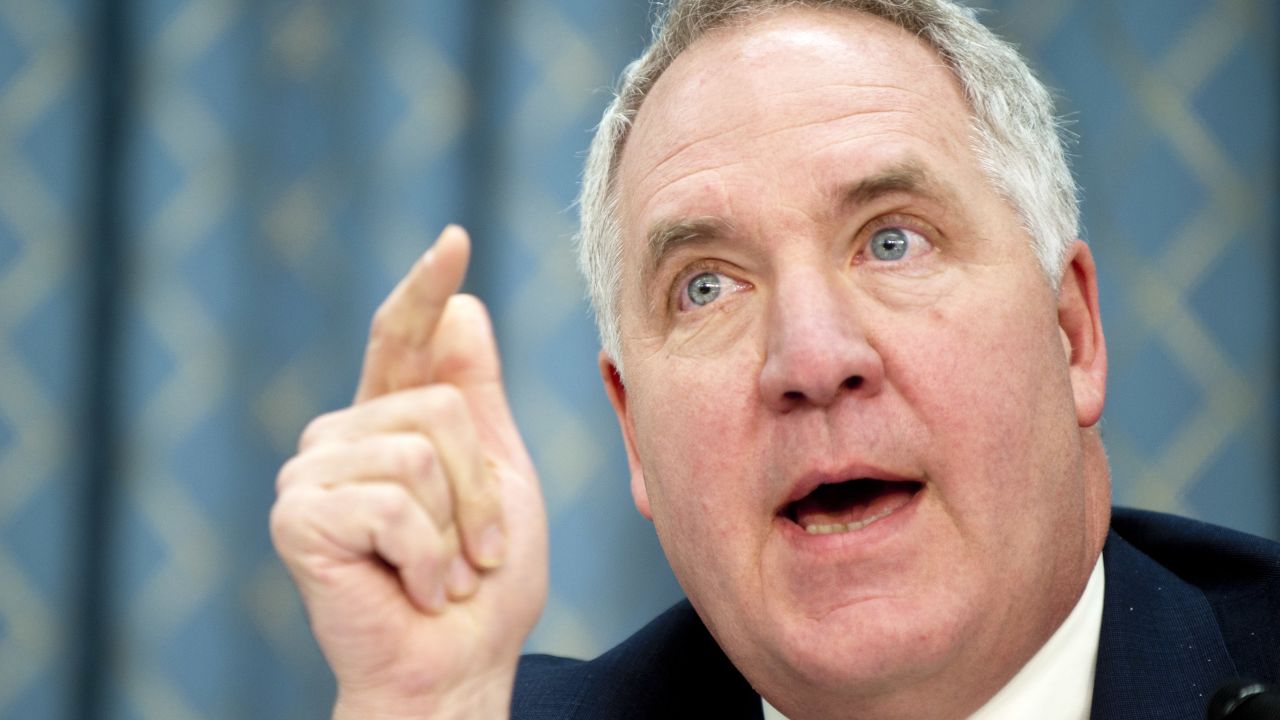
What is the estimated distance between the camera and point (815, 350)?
1048 millimetres

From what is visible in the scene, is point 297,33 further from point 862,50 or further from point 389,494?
point 389,494

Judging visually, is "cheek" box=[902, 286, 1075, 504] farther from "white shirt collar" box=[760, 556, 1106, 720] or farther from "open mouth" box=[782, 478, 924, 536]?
"white shirt collar" box=[760, 556, 1106, 720]

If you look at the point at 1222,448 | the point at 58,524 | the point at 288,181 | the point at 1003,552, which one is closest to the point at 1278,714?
the point at 1003,552

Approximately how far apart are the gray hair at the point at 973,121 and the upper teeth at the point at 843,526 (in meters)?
0.31

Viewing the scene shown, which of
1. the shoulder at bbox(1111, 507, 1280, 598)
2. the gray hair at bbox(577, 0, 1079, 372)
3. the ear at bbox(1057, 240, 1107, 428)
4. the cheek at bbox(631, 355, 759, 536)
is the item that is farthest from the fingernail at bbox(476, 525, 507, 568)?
the shoulder at bbox(1111, 507, 1280, 598)

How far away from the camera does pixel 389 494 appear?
85 centimetres

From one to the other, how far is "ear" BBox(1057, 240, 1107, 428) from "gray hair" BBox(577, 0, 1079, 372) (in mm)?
29

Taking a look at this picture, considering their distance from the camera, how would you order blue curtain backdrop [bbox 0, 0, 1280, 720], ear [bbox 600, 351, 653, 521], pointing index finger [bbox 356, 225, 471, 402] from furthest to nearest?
blue curtain backdrop [bbox 0, 0, 1280, 720], ear [bbox 600, 351, 653, 521], pointing index finger [bbox 356, 225, 471, 402]

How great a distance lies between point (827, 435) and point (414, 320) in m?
0.37

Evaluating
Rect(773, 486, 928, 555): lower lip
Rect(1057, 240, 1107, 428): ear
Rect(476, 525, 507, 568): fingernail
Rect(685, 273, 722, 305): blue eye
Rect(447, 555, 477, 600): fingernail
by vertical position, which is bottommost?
Rect(773, 486, 928, 555): lower lip

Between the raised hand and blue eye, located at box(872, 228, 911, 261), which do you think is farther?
blue eye, located at box(872, 228, 911, 261)

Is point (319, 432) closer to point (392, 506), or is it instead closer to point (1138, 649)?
point (392, 506)

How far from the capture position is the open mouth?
42.6 inches

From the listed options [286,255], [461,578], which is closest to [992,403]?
[461,578]
